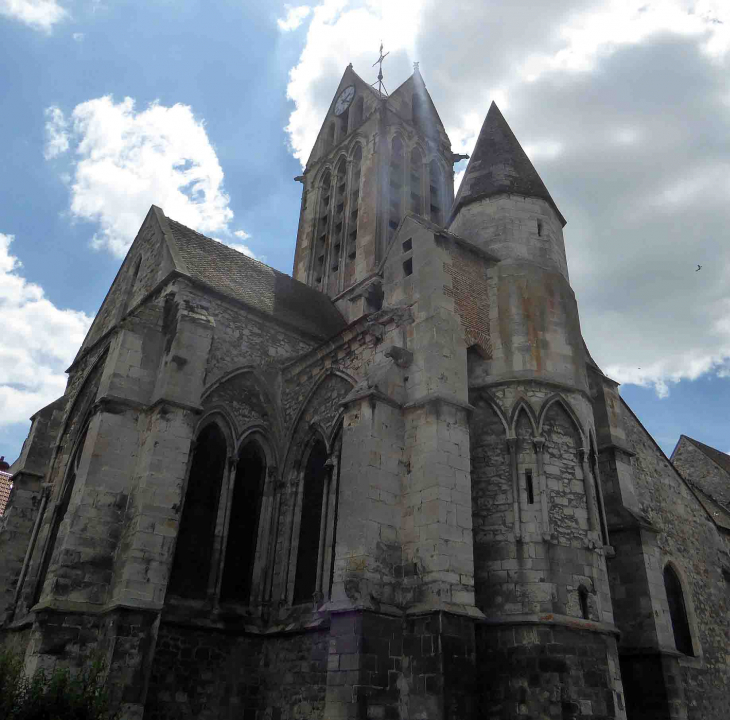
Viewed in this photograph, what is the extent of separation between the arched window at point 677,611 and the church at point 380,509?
→ 1.7 inches

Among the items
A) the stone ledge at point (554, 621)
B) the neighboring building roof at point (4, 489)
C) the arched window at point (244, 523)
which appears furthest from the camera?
the neighboring building roof at point (4, 489)

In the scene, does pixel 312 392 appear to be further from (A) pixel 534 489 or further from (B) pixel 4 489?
(B) pixel 4 489

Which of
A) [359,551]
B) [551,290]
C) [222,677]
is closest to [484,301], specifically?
[551,290]

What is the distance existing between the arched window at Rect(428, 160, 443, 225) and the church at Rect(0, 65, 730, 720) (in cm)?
863

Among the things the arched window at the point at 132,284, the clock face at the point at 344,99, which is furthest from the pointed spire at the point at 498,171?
the clock face at the point at 344,99

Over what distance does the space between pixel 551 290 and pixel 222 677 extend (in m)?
9.40

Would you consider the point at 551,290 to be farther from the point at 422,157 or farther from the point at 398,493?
the point at 422,157

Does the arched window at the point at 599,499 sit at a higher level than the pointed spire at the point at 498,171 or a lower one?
lower

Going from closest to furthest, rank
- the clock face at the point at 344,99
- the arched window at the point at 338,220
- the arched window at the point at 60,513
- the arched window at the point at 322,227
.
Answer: the arched window at the point at 60,513, the arched window at the point at 338,220, the arched window at the point at 322,227, the clock face at the point at 344,99

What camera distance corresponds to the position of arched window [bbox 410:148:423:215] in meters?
24.7

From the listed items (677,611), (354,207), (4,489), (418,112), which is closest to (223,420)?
(677,611)

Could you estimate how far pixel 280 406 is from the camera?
580 inches

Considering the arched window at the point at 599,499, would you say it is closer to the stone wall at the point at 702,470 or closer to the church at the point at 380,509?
the church at the point at 380,509

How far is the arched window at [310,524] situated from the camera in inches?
484
